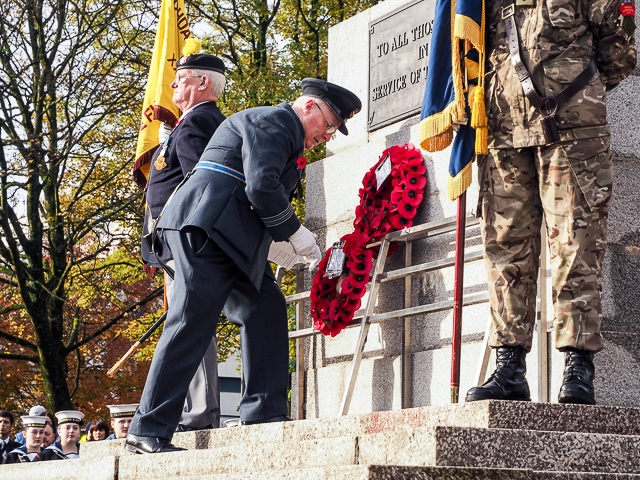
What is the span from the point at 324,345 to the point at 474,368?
191 cm

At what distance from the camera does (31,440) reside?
11734 mm

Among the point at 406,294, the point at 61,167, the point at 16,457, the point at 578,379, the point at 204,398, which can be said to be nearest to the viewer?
the point at 578,379

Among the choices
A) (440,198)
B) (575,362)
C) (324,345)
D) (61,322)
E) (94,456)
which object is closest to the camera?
(575,362)

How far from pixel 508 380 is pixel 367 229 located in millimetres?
3260

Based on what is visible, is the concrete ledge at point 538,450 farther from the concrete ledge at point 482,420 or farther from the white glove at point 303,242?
the white glove at point 303,242

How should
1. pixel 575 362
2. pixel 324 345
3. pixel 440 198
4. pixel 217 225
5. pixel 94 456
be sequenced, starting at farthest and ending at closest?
pixel 324 345
pixel 440 198
pixel 94 456
pixel 217 225
pixel 575 362

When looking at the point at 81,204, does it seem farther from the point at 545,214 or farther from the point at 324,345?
the point at 545,214

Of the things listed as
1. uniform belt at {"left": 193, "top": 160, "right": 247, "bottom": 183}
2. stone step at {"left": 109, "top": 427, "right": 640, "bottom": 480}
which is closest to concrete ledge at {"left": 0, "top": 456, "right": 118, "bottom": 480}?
uniform belt at {"left": 193, "top": 160, "right": 247, "bottom": 183}

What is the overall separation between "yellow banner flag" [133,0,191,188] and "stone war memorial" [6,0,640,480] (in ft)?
4.46

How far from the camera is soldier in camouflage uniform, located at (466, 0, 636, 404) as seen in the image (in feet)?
15.6

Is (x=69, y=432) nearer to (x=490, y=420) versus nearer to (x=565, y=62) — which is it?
(x=565, y=62)

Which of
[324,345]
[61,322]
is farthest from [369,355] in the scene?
[61,322]

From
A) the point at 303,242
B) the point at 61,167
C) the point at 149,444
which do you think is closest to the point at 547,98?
the point at 303,242

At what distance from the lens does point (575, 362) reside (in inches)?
188
